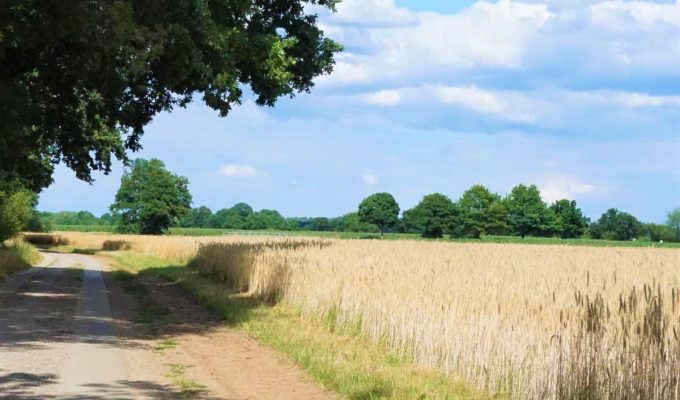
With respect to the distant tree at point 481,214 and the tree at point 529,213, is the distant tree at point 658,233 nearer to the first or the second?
the tree at point 529,213

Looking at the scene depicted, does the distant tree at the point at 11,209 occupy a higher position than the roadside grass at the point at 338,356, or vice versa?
the distant tree at the point at 11,209

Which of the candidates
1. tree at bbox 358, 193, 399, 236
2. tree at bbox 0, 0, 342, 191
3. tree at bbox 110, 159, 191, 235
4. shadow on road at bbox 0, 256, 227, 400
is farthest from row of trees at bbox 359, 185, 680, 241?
shadow on road at bbox 0, 256, 227, 400

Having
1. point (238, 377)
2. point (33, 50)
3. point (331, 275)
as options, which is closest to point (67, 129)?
point (33, 50)

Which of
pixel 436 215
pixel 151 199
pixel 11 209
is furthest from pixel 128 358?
pixel 436 215

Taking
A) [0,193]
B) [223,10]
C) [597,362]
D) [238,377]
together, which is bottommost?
[238,377]

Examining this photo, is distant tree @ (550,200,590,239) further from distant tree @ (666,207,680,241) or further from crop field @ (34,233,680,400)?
crop field @ (34,233,680,400)

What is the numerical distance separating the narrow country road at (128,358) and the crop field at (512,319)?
5.87ft

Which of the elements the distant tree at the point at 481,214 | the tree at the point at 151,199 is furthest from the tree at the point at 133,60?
the distant tree at the point at 481,214

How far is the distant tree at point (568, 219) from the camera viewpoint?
551 feet

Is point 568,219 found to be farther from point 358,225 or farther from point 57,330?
point 57,330

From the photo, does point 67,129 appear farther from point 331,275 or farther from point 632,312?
point 632,312

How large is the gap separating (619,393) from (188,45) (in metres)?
13.5

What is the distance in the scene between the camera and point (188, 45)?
19.1 meters

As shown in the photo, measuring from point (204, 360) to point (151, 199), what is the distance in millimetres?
109779
